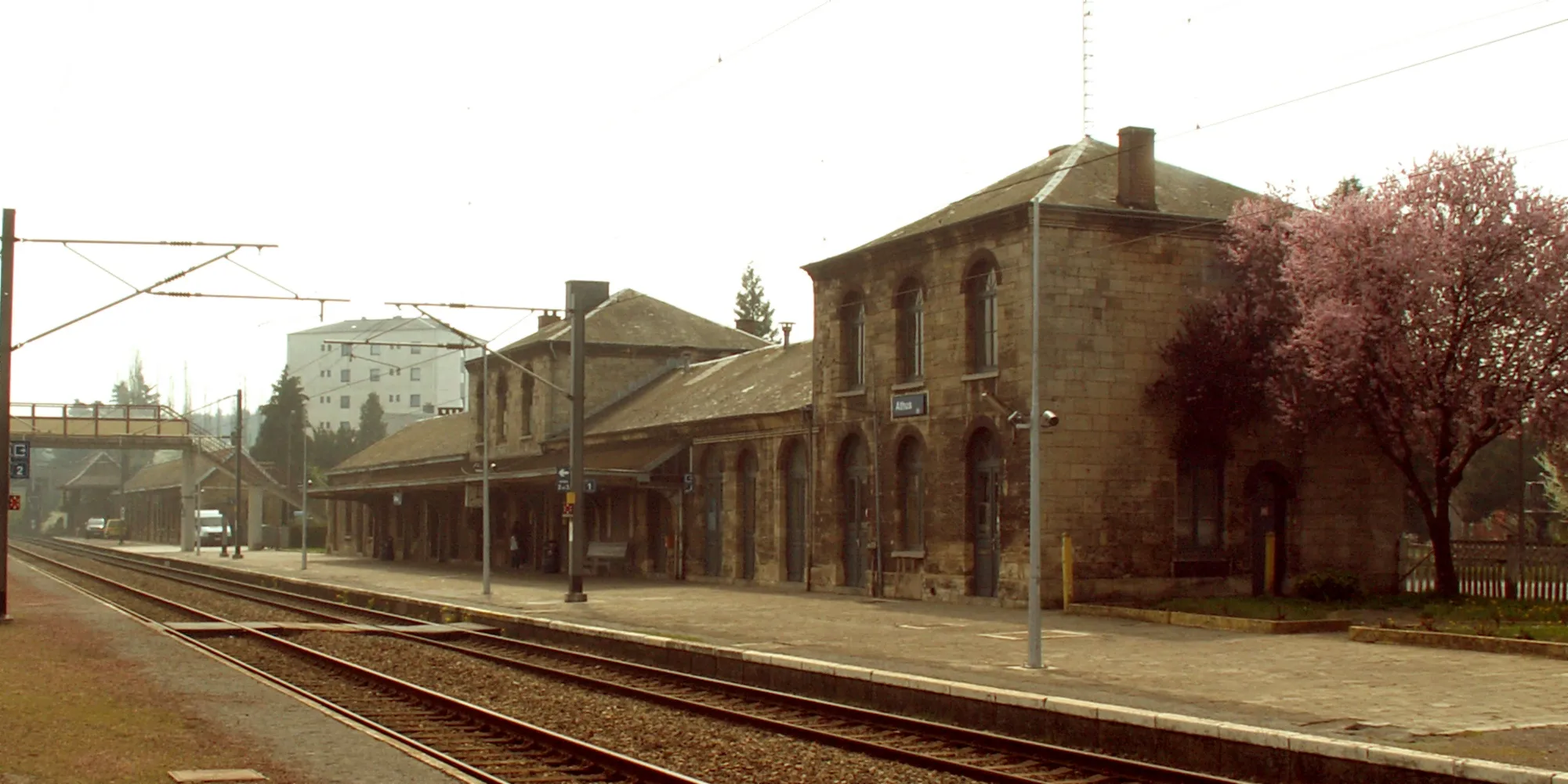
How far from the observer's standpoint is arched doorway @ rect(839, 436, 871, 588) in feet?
101

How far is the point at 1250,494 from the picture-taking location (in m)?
27.7

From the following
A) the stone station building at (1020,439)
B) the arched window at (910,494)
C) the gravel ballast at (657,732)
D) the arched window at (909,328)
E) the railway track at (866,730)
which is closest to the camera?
the railway track at (866,730)

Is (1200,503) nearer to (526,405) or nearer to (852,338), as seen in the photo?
(852,338)

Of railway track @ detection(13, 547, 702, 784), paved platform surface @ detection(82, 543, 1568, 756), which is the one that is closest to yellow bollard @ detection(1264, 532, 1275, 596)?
paved platform surface @ detection(82, 543, 1568, 756)

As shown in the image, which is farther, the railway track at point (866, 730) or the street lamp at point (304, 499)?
the street lamp at point (304, 499)

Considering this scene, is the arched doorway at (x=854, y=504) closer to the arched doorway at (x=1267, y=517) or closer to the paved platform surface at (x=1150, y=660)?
the paved platform surface at (x=1150, y=660)

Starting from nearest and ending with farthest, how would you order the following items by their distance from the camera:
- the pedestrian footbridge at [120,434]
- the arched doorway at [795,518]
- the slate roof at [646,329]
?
1. the arched doorway at [795,518]
2. the slate roof at [646,329]
3. the pedestrian footbridge at [120,434]

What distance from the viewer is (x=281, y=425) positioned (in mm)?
105125

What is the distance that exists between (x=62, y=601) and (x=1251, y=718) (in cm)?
2588

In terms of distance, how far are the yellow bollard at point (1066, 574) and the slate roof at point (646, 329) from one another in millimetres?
25019

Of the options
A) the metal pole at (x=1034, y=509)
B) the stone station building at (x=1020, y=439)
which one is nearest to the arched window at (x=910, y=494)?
the stone station building at (x=1020, y=439)

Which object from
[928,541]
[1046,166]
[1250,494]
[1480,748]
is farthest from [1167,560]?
[1480,748]

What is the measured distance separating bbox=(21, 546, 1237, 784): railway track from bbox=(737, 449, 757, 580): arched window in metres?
13.9

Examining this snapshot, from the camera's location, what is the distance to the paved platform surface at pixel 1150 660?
13594 millimetres
